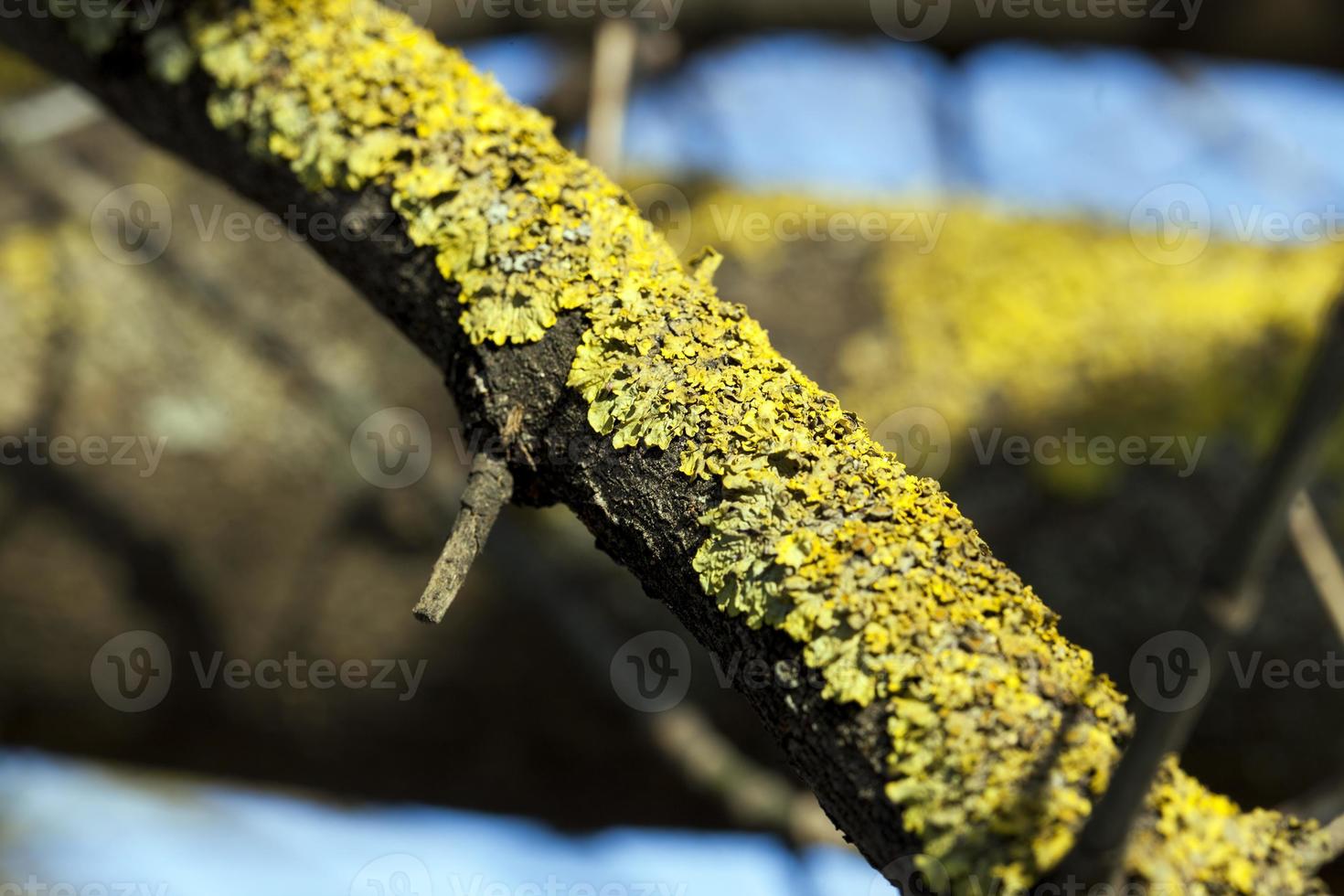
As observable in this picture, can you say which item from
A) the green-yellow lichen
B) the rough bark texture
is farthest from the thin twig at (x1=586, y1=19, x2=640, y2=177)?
the rough bark texture

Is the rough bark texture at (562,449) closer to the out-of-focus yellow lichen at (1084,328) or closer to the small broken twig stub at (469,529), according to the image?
the small broken twig stub at (469,529)

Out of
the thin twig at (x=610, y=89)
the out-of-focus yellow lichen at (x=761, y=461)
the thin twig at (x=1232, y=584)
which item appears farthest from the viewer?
the thin twig at (x=610, y=89)

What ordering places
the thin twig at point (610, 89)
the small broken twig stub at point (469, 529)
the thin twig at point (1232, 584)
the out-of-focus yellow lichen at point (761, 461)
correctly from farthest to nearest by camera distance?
the thin twig at point (610, 89) < the small broken twig stub at point (469, 529) < the out-of-focus yellow lichen at point (761, 461) < the thin twig at point (1232, 584)

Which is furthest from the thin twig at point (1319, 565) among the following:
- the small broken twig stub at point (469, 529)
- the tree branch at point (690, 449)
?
the small broken twig stub at point (469, 529)

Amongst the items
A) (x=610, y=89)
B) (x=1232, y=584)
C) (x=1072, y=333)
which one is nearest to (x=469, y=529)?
(x=1232, y=584)

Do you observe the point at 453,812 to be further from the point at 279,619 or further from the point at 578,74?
the point at 578,74
